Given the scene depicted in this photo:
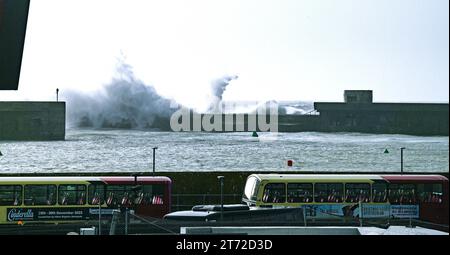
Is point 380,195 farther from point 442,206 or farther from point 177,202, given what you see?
point 177,202

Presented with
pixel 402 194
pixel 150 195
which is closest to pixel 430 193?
pixel 402 194

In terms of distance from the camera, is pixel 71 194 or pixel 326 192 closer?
pixel 71 194

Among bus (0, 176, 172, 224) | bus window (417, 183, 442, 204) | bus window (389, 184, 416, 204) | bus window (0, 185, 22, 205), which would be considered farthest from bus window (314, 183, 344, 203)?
bus window (0, 185, 22, 205)

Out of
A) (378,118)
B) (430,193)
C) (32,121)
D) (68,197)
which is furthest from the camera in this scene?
(430,193)

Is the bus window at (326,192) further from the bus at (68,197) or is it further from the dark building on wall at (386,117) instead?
the dark building on wall at (386,117)

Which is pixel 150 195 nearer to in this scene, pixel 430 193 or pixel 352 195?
pixel 352 195

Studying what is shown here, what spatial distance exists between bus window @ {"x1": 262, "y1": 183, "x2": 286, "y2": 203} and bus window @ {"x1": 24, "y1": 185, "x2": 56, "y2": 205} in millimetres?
3585

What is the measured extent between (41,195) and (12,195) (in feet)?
1.54

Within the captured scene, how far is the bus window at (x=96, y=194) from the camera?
1094cm

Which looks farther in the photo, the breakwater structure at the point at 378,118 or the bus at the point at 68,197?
the bus at the point at 68,197

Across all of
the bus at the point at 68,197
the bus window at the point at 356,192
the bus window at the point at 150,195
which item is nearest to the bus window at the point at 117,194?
the bus at the point at 68,197

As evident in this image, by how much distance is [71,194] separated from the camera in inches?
428

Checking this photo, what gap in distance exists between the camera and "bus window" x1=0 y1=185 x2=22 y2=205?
34.9 feet
